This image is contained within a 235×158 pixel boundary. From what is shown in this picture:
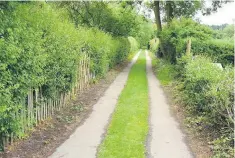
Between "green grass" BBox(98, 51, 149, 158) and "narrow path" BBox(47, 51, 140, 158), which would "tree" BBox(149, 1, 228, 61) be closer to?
"green grass" BBox(98, 51, 149, 158)

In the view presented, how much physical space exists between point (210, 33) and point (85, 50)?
1133 cm

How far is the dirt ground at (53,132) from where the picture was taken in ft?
23.9

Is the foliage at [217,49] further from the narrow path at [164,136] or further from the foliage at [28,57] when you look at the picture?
the foliage at [28,57]

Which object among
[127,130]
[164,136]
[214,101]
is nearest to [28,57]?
[127,130]

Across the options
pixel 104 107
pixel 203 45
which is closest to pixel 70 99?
pixel 104 107

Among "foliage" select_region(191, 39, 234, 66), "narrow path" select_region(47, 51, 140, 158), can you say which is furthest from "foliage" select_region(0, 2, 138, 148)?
"foliage" select_region(191, 39, 234, 66)

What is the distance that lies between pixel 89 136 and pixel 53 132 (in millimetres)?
1088

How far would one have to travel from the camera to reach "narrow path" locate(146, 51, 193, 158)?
7.72 m

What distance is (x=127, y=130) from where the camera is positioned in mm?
9328

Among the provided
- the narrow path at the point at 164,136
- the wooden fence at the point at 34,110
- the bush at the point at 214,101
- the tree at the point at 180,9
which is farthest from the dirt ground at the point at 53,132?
the tree at the point at 180,9

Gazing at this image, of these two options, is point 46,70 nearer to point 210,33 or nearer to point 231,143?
point 231,143

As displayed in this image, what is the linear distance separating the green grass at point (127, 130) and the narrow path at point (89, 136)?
25 cm

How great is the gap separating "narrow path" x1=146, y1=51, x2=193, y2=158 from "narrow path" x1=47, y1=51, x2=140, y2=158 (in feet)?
5.07

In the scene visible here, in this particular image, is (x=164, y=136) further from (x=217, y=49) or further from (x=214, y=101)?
(x=217, y=49)
